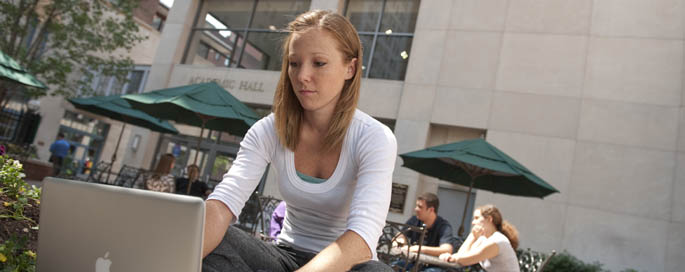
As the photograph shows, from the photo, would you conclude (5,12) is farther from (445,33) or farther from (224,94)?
(445,33)

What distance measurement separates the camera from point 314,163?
1851 millimetres

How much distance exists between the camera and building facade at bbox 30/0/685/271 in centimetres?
1005

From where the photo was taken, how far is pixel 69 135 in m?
24.6

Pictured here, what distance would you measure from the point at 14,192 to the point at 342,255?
1719mm

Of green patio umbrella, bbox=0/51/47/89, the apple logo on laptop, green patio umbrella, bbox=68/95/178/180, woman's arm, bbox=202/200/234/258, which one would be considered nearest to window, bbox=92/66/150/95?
green patio umbrella, bbox=68/95/178/180

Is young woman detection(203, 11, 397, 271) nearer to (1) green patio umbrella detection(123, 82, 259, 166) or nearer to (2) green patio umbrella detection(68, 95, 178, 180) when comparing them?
(1) green patio umbrella detection(123, 82, 259, 166)

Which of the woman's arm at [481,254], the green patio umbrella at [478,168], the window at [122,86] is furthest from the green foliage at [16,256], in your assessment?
the window at [122,86]

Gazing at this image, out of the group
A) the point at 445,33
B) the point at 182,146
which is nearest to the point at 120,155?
the point at 182,146

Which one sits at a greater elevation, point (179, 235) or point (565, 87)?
point (565, 87)

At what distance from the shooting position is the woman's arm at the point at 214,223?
144 cm

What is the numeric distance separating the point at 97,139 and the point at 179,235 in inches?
1097

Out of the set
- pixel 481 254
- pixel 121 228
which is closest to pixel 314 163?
pixel 121 228

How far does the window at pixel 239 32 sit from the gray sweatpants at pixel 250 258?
12.6 metres

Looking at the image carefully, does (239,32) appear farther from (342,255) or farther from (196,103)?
(342,255)
